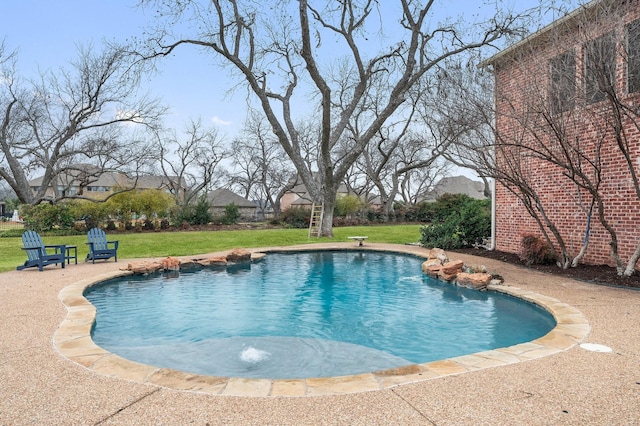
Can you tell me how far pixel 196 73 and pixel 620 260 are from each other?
13.8 m

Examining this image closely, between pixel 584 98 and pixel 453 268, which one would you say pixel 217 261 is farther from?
pixel 584 98

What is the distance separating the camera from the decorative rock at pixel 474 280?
279 inches

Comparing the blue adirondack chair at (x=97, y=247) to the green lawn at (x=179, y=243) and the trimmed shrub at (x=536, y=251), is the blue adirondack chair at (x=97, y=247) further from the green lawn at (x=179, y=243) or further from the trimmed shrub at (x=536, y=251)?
the trimmed shrub at (x=536, y=251)

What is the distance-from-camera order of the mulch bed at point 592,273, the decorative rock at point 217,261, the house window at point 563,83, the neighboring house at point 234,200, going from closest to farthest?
1. the house window at point 563,83
2. the mulch bed at point 592,273
3. the decorative rock at point 217,261
4. the neighboring house at point 234,200

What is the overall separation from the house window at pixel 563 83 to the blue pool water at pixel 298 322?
3385mm

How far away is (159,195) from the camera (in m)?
22.4

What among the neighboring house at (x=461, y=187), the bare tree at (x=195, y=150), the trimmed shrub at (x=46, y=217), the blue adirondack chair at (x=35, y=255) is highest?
the bare tree at (x=195, y=150)

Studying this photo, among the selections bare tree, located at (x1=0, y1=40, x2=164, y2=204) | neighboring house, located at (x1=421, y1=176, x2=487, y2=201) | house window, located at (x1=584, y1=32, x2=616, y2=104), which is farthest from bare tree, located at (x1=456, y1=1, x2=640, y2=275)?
neighboring house, located at (x1=421, y1=176, x2=487, y2=201)

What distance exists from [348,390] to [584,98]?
6367mm

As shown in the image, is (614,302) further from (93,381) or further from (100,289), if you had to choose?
(100,289)

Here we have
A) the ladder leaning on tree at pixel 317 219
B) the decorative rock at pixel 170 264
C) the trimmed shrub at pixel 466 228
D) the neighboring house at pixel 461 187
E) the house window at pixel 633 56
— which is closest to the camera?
the house window at pixel 633 56

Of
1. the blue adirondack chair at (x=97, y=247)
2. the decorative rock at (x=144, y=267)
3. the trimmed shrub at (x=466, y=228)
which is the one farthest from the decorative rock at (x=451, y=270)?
the blue adirondack chair at (x=97, y=247)

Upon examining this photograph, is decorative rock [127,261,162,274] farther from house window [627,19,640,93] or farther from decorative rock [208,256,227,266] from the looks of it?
house window [627,19,640,93]

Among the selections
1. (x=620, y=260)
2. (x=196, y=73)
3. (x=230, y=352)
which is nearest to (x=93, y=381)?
(x=230, y=352)
